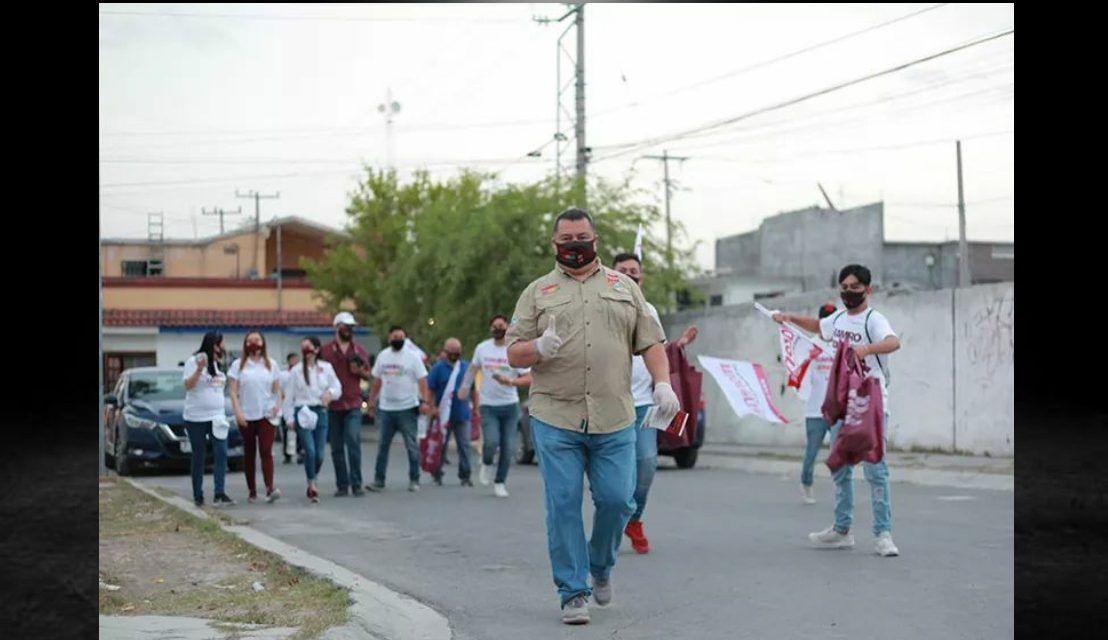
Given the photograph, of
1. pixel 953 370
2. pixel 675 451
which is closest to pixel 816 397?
pixel 675 451

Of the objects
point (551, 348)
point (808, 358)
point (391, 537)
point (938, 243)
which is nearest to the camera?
point (551, 348)

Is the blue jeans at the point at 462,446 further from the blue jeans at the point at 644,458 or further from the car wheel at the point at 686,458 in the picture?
the blue jeans at the point at 644,458

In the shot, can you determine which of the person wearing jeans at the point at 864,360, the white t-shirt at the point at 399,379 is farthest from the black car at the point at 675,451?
the person wearing jeans at the point at 864,360

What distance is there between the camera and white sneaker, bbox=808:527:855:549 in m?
10.6

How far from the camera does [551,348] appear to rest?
7.50m

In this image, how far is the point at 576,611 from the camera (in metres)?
7.61

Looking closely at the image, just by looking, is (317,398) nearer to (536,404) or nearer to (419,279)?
(536,404)

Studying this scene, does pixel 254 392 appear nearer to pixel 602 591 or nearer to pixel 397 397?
pixel 397 397

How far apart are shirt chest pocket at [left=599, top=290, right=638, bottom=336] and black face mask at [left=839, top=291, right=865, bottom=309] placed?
2895 millimetres

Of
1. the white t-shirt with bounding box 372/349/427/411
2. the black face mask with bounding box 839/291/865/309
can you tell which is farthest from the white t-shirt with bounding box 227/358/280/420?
the black face mask with bounding box 839/291/865/309

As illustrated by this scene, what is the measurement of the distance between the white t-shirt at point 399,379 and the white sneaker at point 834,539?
7424 mm

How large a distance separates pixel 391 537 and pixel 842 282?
14.2 ft
